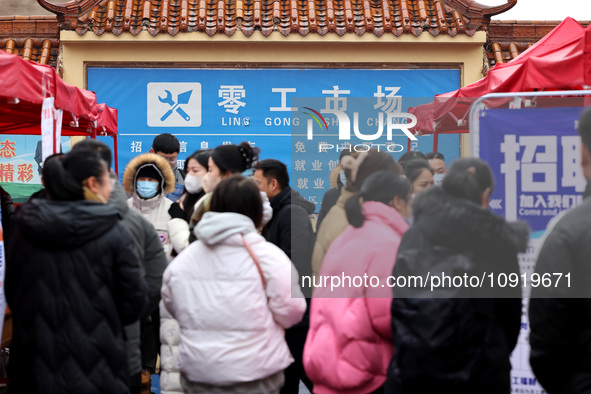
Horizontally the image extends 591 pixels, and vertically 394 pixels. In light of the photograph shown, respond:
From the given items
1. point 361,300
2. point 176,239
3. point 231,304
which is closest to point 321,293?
point 361,300

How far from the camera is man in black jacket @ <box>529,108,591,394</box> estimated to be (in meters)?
2.75

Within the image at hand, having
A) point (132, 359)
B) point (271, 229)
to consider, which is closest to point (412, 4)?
point (271, 229)

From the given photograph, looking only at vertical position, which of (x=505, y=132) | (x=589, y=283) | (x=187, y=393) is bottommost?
(x=187, y=393)

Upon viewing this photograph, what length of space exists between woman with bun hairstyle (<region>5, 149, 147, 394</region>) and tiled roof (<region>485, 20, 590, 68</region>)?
1004 centimetres

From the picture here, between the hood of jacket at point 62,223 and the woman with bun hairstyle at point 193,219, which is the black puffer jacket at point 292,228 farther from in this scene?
the hood of jacket at point 62,223

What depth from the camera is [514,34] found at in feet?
40.8

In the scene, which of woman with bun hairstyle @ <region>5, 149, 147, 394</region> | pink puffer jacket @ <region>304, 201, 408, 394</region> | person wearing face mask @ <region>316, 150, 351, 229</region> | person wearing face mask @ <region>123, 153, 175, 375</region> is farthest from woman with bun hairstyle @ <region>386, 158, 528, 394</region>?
person wearing face mask @ <region>123, 153, 175, 375</region>

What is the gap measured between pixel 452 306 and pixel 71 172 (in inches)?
75.2

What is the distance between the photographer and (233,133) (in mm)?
11656

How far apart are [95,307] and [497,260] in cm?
184

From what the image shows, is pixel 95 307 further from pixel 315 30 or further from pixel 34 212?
pixel 315 30

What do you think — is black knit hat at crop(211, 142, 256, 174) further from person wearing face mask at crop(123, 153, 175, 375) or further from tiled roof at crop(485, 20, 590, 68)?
tiled roof at crop(485, 20, 590, 68)

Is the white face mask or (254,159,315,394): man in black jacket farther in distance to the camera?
the white face mask

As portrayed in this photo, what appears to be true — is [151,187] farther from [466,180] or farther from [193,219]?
[466,180]
